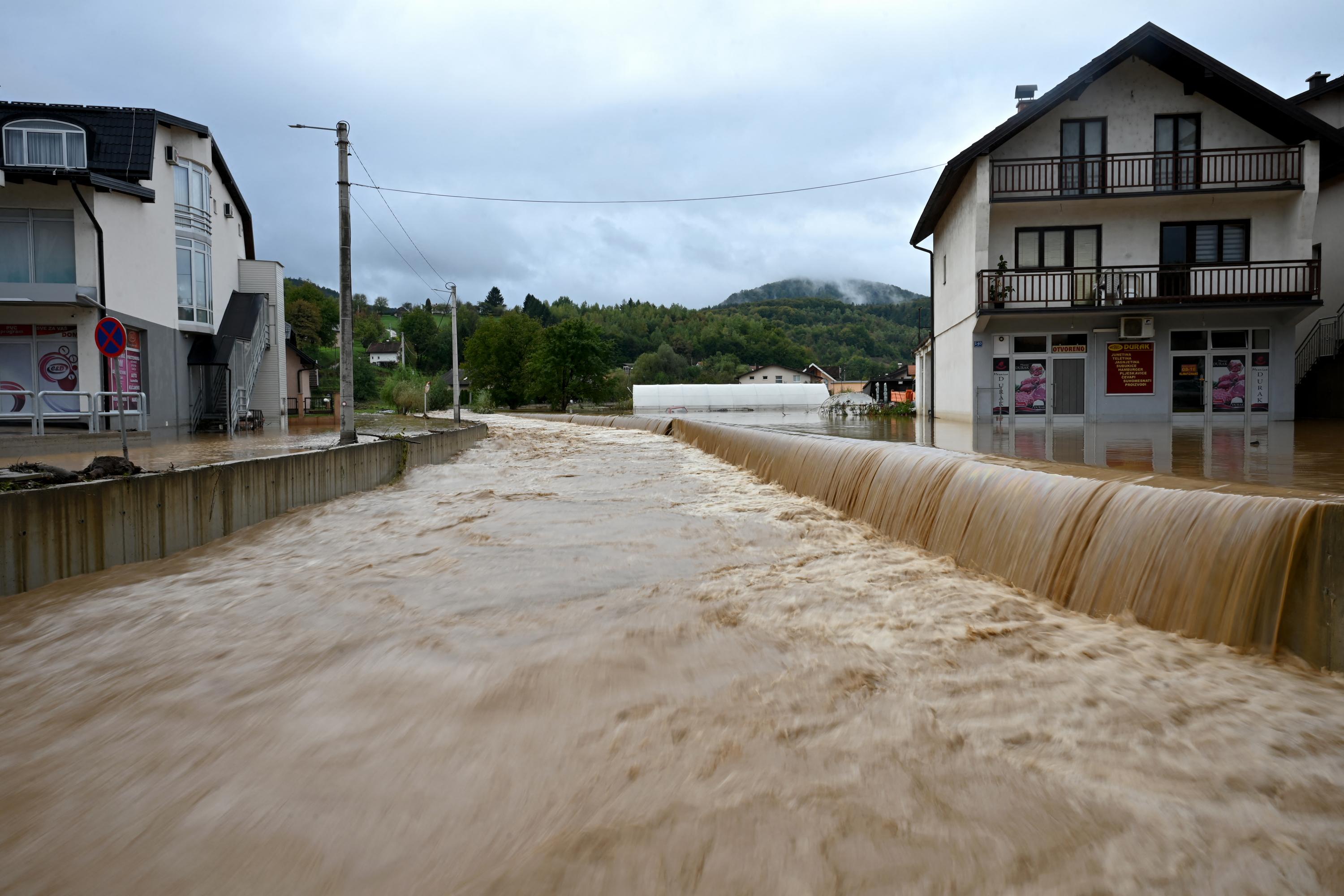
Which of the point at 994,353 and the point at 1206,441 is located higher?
the point at 994,353

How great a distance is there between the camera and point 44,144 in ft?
71.4

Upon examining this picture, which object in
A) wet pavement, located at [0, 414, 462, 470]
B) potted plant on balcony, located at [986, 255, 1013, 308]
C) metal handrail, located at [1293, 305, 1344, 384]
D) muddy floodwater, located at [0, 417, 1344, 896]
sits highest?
potted plant on balcony, located at [986, 255, 1013, 308]

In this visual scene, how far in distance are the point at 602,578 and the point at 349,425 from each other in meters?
10.2

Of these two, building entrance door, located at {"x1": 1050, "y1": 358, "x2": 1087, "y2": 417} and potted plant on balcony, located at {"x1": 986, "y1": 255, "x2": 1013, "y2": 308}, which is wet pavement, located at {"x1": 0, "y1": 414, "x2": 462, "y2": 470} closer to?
potted plant on balcony, located at {"x1": 986, "y1": 255, "x2": 1013, "y2": 308}

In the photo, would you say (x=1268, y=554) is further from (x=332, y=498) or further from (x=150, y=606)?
(x=332, y=498)

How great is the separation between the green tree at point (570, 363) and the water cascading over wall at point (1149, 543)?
78.5 meters

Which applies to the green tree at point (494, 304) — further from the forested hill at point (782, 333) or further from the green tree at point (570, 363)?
the green tree at point (570, 363)

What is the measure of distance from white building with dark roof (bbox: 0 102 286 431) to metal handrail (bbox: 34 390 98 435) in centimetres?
16

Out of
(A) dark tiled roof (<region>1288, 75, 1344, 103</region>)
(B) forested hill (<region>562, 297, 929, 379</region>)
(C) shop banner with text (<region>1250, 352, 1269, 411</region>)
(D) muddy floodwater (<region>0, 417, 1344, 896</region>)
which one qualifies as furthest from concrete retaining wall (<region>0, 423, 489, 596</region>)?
(B) forested hill (<region>562, 297, 929, 379</region>)

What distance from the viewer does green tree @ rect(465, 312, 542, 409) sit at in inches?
3804

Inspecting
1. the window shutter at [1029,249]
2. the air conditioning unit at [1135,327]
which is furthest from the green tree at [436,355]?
the air conditioning unit at [1135,327]

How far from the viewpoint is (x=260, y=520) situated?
33.1 ft

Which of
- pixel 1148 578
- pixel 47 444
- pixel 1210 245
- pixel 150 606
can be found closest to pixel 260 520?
pixel 150 606

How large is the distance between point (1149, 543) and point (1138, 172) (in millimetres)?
21740
